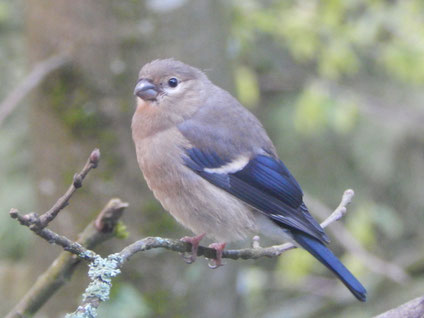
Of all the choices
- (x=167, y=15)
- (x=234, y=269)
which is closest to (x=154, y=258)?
(x=234, y=269)

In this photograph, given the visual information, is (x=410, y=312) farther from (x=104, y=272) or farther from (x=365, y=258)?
(x=365, y=258)

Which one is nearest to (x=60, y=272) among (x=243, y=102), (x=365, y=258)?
(x=365, y=258)

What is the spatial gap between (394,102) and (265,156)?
4451 mm

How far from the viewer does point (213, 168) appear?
3111 mm

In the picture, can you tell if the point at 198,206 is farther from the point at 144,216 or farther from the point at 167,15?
the point at 167,15

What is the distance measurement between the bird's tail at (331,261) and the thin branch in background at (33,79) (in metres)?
1.63

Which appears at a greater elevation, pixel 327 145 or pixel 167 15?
pixel 327 145

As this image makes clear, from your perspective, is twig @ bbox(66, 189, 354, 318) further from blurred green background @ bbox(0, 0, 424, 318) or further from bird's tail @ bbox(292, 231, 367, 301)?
blurred green background @ bbox(0, 0, 424, 318)

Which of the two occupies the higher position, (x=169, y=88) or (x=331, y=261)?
(x=169, y=88)

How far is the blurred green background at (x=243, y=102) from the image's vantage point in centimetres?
394

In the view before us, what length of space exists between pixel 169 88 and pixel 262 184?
2.16ft

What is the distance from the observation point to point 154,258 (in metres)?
3.96

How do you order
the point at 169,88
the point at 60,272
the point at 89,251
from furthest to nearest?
the point at 169,88
the point at 60,272
the point at 89,251

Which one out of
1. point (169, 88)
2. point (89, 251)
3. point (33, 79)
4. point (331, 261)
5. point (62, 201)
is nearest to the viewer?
point (62, 201)
